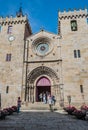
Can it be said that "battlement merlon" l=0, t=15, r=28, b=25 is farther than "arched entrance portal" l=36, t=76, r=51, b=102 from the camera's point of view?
Yes

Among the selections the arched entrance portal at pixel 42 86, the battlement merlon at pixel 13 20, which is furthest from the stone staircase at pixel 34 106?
the battlement merlon at pixel 13 20

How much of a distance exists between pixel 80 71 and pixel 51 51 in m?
5.45

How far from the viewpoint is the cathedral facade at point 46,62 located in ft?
63.9

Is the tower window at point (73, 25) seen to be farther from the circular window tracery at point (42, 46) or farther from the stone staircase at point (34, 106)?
the stone staircase at point (34, 106)

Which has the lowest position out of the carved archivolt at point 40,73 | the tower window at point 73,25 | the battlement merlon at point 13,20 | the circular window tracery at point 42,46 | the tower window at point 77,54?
the carved archivolt at point 40,73

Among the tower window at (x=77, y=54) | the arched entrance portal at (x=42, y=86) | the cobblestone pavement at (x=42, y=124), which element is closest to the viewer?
the cobblestone pavement at (x=42, y=124)

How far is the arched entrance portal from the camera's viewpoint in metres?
21.2

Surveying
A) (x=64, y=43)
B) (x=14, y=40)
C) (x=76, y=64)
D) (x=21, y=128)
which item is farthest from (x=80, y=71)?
(x=21, y=128)

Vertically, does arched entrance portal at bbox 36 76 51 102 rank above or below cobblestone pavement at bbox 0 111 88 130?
above

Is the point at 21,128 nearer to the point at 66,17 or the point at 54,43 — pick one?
the point at 54,43

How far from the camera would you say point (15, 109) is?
578 inches

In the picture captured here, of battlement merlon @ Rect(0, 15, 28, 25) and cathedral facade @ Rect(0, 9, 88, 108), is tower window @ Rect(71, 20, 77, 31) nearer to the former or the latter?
cathedral facade @ Rect(0, 9, 88, 108)

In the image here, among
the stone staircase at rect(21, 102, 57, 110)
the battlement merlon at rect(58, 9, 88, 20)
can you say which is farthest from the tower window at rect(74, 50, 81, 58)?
the stone staircase at rect(21, 102, 57, 110)

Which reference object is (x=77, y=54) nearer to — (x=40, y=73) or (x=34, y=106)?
(x=40, y=73)
